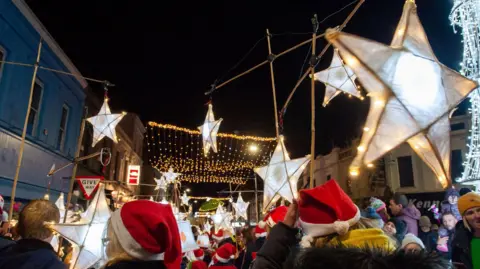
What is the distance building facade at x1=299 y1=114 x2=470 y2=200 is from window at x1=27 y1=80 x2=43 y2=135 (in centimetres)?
1532

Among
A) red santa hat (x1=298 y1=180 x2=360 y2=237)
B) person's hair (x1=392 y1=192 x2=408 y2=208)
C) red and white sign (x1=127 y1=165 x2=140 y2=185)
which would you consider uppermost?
red and white sign (x1=127 y1=165 x2=140 y2=185)

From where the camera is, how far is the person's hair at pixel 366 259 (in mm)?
1338

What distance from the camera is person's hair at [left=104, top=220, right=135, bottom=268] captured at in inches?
98.1

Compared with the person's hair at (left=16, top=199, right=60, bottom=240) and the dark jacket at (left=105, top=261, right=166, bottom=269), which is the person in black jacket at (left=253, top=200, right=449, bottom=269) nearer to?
the dark jacket at (left=105, top=261, right=166, bottom=269)

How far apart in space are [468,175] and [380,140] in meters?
14.3

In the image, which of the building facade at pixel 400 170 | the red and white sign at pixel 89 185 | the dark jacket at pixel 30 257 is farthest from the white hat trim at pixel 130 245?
the building facade at pixel 400 170

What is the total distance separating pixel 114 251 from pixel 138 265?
0.21 m

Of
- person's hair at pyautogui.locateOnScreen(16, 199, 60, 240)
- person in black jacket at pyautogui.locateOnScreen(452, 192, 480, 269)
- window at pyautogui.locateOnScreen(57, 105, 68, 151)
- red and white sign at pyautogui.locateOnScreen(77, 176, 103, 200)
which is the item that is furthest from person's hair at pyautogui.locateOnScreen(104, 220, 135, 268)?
window at pyautogui.locateOnScreen(57, 105, 68, 151)

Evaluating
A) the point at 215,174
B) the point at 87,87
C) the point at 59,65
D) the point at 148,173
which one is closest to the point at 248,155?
the point at 215,174

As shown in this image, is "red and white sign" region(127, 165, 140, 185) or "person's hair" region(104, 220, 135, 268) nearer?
"person's hair" region(104, 220, 135, 268)

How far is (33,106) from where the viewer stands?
15.3 meters

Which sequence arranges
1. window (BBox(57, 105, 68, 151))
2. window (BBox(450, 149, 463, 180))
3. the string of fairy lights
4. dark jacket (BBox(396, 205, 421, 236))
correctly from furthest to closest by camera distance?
window (BBox(450, 149, 463, 180))
the string of fairy lights
window (BBox(57, 105, 68, 151))
dark jacket (BBox(396, 205, 421, 236))

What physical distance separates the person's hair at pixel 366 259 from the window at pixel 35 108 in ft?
53.4

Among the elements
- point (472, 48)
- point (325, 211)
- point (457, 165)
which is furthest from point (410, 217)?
point (457, 165)
